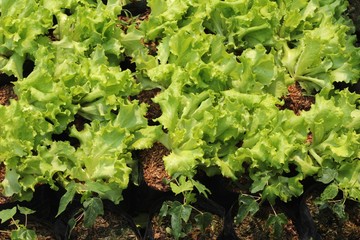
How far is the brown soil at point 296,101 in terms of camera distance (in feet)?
11.4

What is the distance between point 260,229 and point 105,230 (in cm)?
76

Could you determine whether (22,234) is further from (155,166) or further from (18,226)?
(155,166)

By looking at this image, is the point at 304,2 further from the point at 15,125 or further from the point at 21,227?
the point at 21,227

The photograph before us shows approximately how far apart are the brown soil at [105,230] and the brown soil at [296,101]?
1.21 m

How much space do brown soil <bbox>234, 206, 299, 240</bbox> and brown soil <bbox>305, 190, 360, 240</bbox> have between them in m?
0.13

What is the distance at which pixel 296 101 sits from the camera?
3498 millimetres

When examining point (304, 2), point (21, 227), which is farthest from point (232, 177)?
point (304, 2)

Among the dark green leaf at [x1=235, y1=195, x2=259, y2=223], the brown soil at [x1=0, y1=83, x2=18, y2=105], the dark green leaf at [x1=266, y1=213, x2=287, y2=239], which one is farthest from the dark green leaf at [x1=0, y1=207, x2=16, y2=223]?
the dark green leaf at [x1=266, y1=213, x2=287, y2=239]

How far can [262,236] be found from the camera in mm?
2900

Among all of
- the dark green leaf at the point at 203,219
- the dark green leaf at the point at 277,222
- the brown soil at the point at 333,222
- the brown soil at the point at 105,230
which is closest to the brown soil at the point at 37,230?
the brown soil at the point at 105,230

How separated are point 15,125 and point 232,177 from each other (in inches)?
42.7

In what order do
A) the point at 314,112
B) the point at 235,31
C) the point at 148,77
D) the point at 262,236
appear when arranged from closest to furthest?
1. the point at 262,236
2. the point at 314,112
3. the point at 148,77
4. the point at 235,31

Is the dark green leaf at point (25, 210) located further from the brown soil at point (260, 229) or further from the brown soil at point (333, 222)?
the brown soil at point (333, 222)

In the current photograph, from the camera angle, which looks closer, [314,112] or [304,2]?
[314,112]
